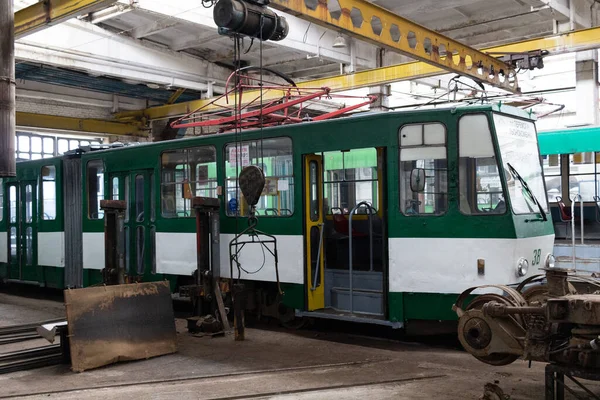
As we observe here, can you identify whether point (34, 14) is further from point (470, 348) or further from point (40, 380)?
point (470, 348)

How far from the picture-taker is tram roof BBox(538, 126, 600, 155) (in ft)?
38.5

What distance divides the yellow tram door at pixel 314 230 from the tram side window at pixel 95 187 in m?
4.63

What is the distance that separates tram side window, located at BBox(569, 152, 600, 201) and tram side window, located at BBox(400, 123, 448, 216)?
5490 mm

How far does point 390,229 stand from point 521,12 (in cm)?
989

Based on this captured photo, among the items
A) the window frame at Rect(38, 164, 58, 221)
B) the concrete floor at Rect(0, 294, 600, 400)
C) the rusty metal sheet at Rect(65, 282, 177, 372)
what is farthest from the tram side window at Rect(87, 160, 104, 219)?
the rusty metal sheet at Rect(65, 282, 177, 372)

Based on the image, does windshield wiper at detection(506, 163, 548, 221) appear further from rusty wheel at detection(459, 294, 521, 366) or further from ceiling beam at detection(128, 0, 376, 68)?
ceiling beam at detection(128, 0, 376, 68)

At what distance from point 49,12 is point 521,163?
22.8 ft

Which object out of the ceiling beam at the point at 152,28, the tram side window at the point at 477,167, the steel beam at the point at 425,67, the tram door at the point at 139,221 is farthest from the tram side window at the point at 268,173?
the ceiling beam at the point at 152,28

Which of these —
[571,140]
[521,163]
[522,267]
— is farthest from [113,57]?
[522,267]

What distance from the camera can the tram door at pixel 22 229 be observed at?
13281 millimetres

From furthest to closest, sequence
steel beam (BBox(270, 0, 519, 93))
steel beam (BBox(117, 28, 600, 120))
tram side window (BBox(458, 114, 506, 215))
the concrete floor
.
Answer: steel beam (BBox(117, 28, 600, 120)), steel beam (BBox(270, 0, 519, 93)), tram side window (BBox(458, 114, 506, 215)), the concrete floor

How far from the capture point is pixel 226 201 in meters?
9.67

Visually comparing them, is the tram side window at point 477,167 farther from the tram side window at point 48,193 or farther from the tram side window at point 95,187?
the tram side window at point 48,193

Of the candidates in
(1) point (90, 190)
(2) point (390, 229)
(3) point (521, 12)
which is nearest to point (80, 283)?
(1) point (90, 190)
